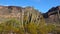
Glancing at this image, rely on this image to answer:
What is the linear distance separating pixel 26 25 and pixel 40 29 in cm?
484

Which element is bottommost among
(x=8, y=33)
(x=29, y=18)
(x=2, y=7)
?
(x=8, y=33)

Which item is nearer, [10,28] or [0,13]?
[10,28]

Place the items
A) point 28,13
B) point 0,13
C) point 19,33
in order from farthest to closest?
point 0,13 → point 19,33 → point 28,13

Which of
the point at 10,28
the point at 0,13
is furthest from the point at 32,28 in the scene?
the point at 0,13

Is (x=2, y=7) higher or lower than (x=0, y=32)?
higher

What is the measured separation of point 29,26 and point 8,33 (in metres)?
6.61

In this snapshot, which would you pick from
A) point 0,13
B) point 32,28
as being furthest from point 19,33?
point 0,13

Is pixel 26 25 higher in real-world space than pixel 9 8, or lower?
lower

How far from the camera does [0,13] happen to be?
150250 mm

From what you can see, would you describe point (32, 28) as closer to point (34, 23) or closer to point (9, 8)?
point (34, 23)

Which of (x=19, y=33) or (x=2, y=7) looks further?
(x=2, y=7)

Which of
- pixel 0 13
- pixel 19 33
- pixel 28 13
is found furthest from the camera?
pixel 0 13

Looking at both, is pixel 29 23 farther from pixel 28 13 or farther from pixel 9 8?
pixel 9 8

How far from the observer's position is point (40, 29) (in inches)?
1786
